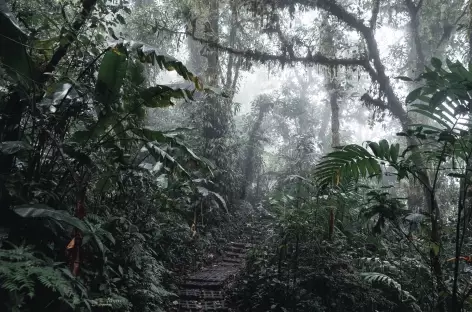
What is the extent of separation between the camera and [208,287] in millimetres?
5469

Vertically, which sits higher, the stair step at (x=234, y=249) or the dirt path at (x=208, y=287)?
the stair step at (x=234, y=249)

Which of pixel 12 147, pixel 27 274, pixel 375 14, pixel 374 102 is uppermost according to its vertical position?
pixel 375 14

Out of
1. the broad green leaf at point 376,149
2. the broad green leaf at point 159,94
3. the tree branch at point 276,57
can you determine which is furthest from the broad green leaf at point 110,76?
the tree branch at point 276,57

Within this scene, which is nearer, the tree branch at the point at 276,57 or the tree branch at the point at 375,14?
the tree branch at the point at 375,14

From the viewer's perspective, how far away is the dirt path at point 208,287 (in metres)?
4.82

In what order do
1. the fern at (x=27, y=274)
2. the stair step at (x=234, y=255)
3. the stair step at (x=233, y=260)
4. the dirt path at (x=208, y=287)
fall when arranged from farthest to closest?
the stair step at (x=234, y=255) → the stair step at (x=233, y=260) → the dirt path at (x=208, y=287) → the fern at (x=27, y=274)

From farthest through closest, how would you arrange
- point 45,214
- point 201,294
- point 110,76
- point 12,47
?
point 201,294 < point 110,76 < point 12,47 < point 45,214

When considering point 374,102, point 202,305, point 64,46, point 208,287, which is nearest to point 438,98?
point 64,46

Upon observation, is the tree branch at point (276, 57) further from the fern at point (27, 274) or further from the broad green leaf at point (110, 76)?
the fern at point (27, 274)

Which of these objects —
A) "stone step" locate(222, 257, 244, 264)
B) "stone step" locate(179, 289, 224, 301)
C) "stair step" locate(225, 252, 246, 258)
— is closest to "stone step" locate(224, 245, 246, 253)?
"stair step" locate(225, 252, 246, 258)

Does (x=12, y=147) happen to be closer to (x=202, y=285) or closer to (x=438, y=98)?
(x=438, y=98)

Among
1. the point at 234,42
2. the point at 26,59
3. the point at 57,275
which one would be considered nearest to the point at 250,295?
the point at 57,275

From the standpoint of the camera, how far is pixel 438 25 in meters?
12.7

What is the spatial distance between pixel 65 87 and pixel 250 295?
3572mm
